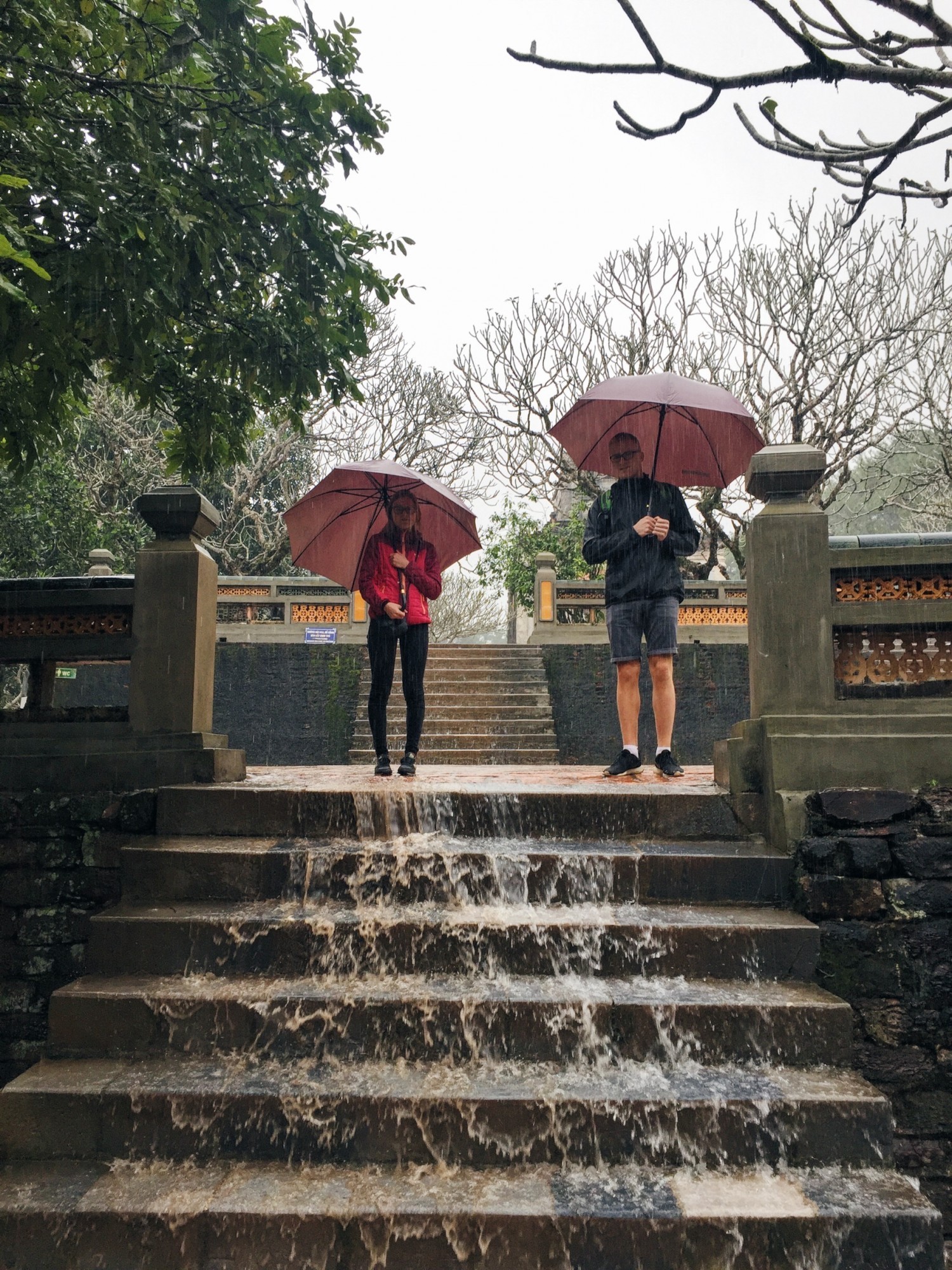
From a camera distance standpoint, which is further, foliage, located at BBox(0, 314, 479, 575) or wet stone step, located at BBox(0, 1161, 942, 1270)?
foliage, located at BBox(0, 314, 479, 575)

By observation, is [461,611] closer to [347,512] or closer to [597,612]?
[597,612]

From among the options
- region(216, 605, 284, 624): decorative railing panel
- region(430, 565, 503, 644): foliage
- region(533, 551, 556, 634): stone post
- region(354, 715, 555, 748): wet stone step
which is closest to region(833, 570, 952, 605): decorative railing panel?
region(354, 715, 555, 748): wet stone step

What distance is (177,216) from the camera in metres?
4.44

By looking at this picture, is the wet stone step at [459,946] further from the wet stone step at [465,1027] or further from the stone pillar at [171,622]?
the stone pillar at [171,622]

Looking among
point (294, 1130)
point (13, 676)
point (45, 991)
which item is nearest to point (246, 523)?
point (13, 676)

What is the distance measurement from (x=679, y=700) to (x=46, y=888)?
1080 cm

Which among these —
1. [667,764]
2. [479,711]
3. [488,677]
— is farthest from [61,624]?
[488,677]

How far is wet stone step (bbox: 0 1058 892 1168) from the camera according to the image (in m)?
3.13

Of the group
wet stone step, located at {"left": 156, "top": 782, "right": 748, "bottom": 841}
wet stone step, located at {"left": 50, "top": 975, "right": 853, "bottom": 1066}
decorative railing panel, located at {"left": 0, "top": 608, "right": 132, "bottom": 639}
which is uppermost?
decorative railing panel, located at {"left": 0, "top": 608, "right": 132, "bottom": 639}

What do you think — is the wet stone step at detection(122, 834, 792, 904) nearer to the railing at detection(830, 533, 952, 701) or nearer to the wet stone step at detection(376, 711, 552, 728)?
the railing at detection(830, 533, 952, 701)

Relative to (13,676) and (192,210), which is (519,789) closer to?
(192,210)

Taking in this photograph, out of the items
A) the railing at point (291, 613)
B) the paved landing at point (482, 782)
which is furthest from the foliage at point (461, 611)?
the paved landing at point (482, 782)

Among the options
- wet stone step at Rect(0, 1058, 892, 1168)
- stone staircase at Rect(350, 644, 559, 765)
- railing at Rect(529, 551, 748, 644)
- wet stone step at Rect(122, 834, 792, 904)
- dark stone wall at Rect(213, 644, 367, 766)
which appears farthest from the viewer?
railing at Rect(529, 551, 748, 644)

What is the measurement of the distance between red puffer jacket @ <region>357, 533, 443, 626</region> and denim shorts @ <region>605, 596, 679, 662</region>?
1104mm
